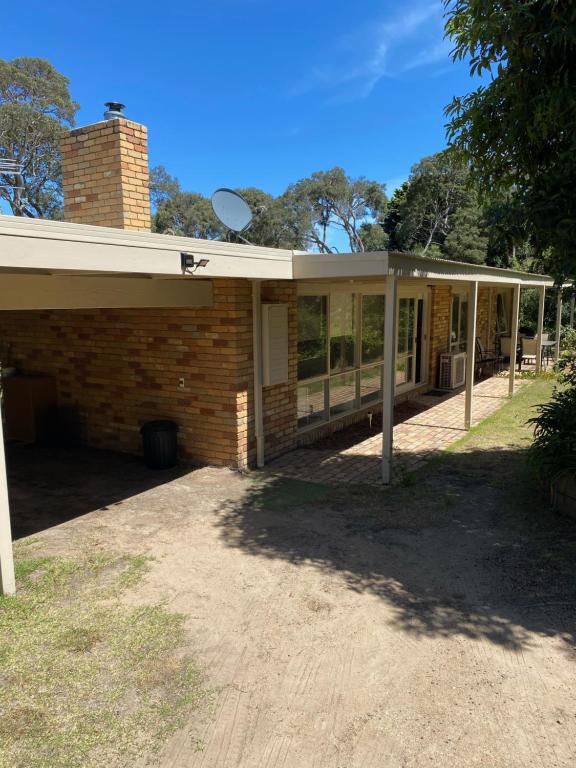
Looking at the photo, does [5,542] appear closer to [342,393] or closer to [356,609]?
[356,609]

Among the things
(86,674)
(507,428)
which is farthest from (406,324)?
(86,674)

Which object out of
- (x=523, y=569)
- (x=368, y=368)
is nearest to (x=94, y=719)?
(x=523, y=569)

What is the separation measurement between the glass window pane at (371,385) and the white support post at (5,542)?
22.6 ft

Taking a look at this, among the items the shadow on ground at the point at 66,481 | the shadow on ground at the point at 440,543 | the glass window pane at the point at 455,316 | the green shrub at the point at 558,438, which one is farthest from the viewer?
the glass window pane at the point at 455,316

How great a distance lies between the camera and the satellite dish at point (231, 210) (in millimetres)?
7016

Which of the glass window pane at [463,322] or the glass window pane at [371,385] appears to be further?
the glass window pane at [463,322]

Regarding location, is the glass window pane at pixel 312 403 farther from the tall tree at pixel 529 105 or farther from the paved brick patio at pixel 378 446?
the tall tree at pixel 529 105

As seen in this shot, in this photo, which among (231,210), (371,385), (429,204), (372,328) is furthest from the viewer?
(429,204)

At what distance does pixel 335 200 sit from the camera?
1784 inches

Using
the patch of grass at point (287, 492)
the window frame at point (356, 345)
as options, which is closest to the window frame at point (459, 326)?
the window frame at point (356, 345)

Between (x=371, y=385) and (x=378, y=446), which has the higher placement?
(x=371, y=385)

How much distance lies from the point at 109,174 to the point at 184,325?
2.04 m

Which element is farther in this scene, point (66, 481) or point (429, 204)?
point (429, 204)

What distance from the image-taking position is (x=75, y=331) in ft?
26.3
